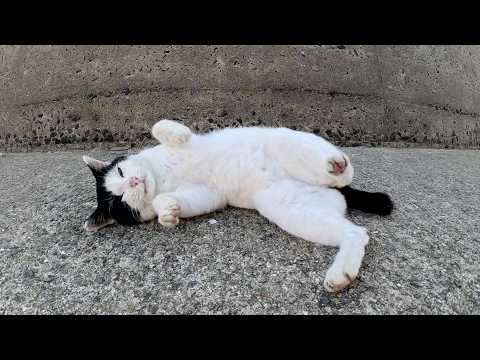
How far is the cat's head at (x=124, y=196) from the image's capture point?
2.00 m

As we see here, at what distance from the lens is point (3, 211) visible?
2.39 m

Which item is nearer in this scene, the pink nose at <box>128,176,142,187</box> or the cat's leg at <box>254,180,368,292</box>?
the cat's leg at <box>254,180,368,292</box>

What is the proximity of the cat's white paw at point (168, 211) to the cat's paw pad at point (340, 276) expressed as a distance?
2.40 feet

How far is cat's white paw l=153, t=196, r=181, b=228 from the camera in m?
1.84

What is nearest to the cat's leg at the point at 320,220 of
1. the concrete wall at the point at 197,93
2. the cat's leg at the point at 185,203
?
the cat's leg at the point at 185,203

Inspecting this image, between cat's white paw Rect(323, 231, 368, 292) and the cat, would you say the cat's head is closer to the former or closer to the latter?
the cat

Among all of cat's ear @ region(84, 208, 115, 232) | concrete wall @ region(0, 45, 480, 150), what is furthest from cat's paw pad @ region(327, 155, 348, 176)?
concrete wall @ region(0, 45, 480, 150)

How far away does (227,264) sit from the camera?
1.73 metres

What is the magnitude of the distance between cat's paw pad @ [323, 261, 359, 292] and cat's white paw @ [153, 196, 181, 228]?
731 mm

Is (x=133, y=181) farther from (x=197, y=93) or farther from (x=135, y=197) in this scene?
(x=197, y=93)

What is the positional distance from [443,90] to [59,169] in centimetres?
368

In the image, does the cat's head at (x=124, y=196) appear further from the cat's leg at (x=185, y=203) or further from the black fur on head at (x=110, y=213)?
the cat's leg at (x=185, y=203)

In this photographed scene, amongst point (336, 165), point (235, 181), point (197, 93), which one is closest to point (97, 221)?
point (235, 181)

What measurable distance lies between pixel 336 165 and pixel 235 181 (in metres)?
0.51
